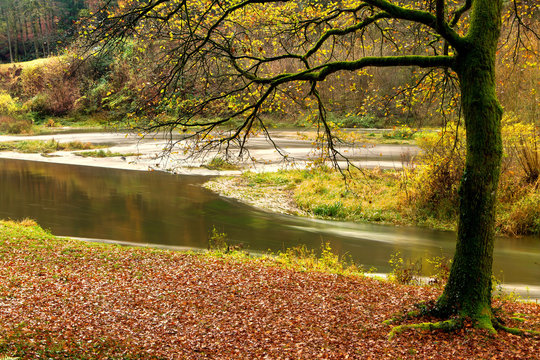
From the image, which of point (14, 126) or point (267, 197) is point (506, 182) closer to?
point (267, 197)

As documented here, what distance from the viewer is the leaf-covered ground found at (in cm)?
541

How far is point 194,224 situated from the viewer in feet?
50.8

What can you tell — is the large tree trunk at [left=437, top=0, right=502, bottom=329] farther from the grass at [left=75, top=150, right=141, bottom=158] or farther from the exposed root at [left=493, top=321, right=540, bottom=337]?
the grass at [left=75, top=150, right=141, bottom=158]

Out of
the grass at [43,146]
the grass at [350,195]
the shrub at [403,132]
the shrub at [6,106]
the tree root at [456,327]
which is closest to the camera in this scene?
the tree root at [456,327]

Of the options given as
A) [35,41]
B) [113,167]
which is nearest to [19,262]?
[113,167]

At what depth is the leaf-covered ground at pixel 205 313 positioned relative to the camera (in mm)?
5414

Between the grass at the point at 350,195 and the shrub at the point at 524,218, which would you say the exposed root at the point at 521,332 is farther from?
the shrub at the point at 524,218

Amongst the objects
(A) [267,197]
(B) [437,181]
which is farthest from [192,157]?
(B) [437,181]

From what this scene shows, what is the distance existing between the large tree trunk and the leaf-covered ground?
527mm

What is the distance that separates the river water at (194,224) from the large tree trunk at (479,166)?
5029mm

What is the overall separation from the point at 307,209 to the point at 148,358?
12.0m

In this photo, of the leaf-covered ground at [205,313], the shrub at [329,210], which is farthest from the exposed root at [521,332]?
the shrub at [329,210]

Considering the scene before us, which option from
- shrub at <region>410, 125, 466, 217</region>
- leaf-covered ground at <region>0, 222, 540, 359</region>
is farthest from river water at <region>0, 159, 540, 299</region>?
leaf-covered ground at <region>0, 222, 540, 359</region>

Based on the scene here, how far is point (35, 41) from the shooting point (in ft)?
206
